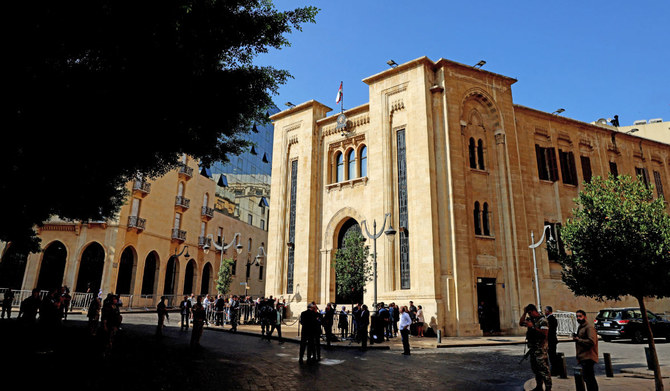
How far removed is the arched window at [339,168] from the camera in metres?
27.0

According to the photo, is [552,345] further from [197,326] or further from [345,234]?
[345,234]

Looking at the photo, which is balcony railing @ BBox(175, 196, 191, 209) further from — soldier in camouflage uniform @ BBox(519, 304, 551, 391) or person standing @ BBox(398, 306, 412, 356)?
soldier in camouflage uniform @ BBox(519, 304, 551, 391)

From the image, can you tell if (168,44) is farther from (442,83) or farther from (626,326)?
(626,326)

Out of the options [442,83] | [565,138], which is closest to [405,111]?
[442,83]

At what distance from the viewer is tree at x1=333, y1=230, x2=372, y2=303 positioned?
65.2 feet

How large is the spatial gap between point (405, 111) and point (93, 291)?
89.1ft

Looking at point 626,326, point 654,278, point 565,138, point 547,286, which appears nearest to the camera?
point 654,278

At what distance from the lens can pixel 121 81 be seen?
284 inches

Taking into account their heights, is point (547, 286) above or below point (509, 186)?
below

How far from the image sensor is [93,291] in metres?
31.5

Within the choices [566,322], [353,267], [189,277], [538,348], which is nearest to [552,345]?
[538,348]

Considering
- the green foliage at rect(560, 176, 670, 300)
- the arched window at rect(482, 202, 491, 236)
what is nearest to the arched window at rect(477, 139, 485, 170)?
the arched window at rect(482, 202, 491, 236)

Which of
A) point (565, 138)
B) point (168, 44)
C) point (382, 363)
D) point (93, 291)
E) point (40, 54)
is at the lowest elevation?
point (382, 363)

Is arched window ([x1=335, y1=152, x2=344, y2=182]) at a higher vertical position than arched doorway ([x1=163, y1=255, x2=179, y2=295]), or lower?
higher
